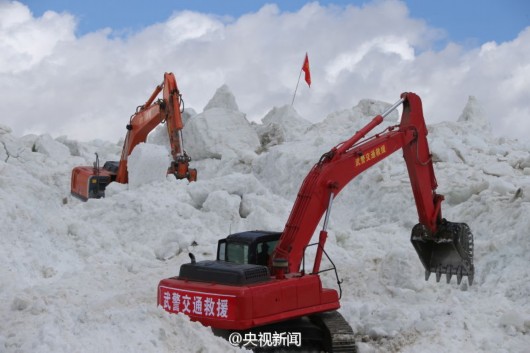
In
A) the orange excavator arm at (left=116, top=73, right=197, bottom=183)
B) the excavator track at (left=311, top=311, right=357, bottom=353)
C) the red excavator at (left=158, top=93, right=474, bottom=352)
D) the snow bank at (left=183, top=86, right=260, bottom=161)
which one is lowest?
the excavator track at (left=311, top=311, right=357, bottom=353)

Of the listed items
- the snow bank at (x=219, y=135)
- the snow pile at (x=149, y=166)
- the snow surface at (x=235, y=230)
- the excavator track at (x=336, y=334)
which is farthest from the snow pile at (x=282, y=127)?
the excavator track at (x=336, y=334)

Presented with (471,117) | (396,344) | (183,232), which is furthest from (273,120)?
(396,344)

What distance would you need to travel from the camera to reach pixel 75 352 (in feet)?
18.0

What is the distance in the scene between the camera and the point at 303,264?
7.73m

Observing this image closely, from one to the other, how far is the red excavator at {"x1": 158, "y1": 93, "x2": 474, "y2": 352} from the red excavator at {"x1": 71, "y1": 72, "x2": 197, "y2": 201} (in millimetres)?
7277

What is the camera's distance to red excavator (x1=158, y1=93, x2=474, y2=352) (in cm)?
703

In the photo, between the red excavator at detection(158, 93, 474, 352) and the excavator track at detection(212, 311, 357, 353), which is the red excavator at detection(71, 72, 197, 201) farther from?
the excavator track at detection(212, 311, 357, 353)

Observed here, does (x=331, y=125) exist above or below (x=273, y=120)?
below

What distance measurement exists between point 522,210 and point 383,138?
13.5 feet

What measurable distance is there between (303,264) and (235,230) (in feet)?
18.4

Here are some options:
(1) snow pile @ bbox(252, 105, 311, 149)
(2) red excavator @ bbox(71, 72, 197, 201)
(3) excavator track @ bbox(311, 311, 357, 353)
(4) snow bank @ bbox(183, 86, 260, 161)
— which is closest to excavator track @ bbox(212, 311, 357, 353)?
(3) excavator track @ bbox(311, 311, 357, 353)

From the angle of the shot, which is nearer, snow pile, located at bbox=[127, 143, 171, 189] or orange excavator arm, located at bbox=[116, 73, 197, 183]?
snow pile, located at bbox=[127, 143, 171, 189]

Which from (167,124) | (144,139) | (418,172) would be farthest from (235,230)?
(144,139)

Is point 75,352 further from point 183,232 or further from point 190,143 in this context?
point 190,143
